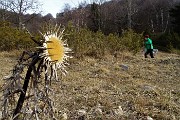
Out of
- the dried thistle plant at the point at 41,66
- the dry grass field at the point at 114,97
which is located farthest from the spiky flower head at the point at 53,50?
the dry grass field at the point at 114,97

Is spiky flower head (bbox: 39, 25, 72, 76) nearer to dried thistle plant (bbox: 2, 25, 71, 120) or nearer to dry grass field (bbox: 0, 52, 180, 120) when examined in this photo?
dried thistle plant (bbox: 2, 25, 71, 120)

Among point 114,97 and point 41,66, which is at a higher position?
point 41,66

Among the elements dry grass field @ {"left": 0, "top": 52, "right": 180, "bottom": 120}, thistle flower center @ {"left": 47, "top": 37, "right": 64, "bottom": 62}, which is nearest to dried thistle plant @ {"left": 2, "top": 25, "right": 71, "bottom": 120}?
thistle flower center @ {"left": 47, "top": 37, "right": 64, "bottom": 62}

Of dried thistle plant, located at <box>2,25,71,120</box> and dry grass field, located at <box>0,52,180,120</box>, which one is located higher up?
dried thistle plant, located at <box>2,25,71,120</box>

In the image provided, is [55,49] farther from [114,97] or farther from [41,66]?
[114,97]

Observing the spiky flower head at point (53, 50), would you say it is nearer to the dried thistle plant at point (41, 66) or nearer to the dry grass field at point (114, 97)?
the dried thistle plant at point (41, 66)

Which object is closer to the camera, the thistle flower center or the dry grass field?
the thistle flower center

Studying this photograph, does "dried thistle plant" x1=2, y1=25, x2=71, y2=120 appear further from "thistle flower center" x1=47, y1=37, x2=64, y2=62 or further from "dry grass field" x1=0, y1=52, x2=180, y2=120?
"dry grass field" x1=0, y1=52, x2=180, y2=120

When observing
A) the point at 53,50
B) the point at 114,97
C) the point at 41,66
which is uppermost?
the point at 53,50

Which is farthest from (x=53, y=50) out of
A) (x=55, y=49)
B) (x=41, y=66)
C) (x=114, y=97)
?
(x=114, y=97)

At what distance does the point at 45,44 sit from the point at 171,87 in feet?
14.6

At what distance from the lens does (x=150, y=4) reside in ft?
185

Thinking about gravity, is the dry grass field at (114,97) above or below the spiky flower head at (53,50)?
below

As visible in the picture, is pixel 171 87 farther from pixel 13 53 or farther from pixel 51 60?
pixel 13 53
